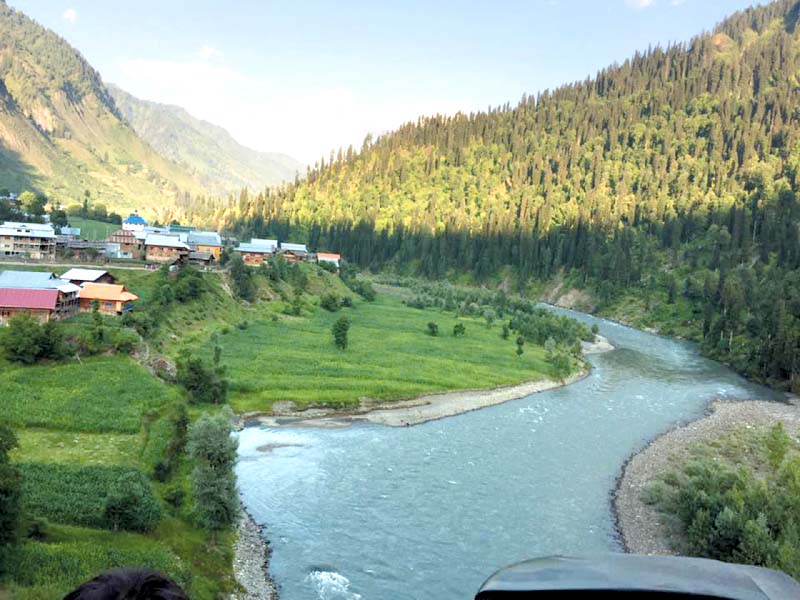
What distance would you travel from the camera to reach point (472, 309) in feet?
388

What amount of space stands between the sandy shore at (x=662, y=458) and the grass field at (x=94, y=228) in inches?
4792

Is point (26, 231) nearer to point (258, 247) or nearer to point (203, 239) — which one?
point (203, 239)

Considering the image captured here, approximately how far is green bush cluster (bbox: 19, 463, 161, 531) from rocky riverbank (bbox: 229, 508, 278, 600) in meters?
4.58

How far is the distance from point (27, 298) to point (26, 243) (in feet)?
113

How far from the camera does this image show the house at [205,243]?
108512 millimetres

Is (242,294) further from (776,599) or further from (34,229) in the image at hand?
(776,599)

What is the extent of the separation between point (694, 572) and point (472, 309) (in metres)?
116

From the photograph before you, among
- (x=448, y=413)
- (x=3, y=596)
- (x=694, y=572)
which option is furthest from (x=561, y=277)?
(x=694, y=572)

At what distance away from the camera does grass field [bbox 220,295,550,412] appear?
2270 inches

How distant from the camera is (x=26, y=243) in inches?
3290


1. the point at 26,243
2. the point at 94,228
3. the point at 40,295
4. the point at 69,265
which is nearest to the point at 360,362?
the point at 40,295

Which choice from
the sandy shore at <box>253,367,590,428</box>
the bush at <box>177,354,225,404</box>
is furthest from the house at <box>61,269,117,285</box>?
the sandy shore at <box>253,367,590,428</box>

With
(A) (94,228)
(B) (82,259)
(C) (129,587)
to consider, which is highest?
(A) (94,228)

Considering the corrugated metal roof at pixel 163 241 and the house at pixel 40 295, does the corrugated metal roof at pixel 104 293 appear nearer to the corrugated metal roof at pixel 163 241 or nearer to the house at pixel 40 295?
the house at pixel 40 295
